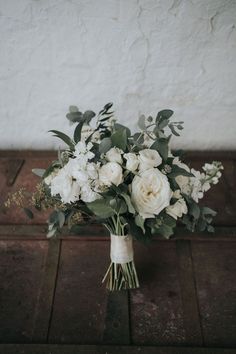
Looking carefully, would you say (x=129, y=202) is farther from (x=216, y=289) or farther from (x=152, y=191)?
(x=216, y=289)

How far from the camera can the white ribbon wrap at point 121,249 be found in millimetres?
1147

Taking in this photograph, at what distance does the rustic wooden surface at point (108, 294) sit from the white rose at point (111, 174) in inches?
18.9

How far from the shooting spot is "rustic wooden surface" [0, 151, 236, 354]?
3.59ft

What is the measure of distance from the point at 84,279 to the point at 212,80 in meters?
1.10

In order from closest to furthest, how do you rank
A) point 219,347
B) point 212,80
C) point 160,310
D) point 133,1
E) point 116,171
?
point 116,171, point 219,347, point 160,310, point 133,1, point 212,80

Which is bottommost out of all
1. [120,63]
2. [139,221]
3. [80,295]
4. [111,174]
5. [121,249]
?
[80,295]

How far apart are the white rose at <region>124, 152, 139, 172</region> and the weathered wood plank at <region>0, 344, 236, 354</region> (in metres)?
0.53

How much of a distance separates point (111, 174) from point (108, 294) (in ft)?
1.65

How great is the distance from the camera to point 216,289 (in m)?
1.24

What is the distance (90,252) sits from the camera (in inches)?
54.1

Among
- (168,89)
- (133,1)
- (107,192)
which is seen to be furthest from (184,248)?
(133,1)

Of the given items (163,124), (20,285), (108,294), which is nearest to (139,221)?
(163,124)

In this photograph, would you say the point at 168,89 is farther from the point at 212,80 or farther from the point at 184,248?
the point at 184,248

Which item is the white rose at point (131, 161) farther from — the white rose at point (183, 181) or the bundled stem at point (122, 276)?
the bundled stem at point (122, 276)
